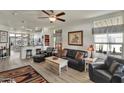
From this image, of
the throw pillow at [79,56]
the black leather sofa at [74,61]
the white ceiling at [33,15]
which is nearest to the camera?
the white ceiling at [33,15]

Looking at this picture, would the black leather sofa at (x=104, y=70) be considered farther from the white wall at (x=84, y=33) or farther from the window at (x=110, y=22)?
the window at (x=110, y=22)

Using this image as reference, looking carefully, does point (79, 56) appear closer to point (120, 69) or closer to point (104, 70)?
point (104, 70)

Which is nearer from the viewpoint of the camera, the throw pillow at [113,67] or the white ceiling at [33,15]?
the white ceiling at [33,15]

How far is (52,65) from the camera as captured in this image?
12.2 feet

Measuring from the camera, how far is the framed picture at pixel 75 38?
128 inches

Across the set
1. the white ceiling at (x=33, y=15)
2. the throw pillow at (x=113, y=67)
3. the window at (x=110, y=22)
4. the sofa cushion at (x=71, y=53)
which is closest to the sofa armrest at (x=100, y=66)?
the throw pillow at (x=113, y=67)

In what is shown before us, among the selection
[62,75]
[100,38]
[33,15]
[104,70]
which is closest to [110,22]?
[100,38]

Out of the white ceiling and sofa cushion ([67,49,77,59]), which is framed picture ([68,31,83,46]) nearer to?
sofa cushion ([67,49,77,59])

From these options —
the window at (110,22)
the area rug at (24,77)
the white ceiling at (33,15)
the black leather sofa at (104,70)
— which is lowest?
the area rug at (24,77)

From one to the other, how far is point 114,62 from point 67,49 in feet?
5.18

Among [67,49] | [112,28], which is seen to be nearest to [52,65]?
[67,49]
